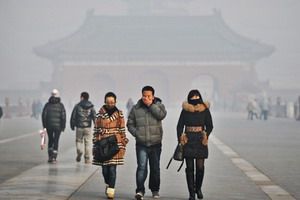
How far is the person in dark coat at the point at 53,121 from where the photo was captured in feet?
44.6

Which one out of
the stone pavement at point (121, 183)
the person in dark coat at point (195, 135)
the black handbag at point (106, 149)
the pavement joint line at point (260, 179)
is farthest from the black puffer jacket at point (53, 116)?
the person in dark coat at point (195, 135)

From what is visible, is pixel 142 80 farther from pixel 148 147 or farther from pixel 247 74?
pixel 148 147

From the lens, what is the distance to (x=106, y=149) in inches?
344

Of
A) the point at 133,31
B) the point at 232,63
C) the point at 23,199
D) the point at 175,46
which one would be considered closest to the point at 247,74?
the point at 232,63

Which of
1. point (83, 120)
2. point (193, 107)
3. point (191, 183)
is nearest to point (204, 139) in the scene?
point (193, 107)

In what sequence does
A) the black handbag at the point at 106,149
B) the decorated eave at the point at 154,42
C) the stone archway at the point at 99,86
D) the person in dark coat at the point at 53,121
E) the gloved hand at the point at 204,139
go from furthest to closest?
1. the decorated eave at the point at 154,42
2. the stone archway at the point at 99,86
3. the person in dark coat at the point at 53,121
4. the black handbag at the point at 106,149
5. the gloved hand at the point at 204,139

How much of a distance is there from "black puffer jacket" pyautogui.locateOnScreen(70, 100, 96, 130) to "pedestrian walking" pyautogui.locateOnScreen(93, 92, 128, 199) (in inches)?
174

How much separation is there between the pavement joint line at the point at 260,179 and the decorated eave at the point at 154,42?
60573 mm

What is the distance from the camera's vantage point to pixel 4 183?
10109 mm

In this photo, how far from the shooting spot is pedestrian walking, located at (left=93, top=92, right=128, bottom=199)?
877 centimetres

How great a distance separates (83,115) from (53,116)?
2.15ft

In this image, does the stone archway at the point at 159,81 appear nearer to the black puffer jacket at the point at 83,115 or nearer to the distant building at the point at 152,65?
the distant building at the point at 152,65

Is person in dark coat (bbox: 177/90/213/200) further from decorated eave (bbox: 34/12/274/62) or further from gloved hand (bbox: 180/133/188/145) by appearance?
decorated eave (bbox: 34/12/274/62)

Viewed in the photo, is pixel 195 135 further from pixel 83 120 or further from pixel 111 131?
pixel 83 120
